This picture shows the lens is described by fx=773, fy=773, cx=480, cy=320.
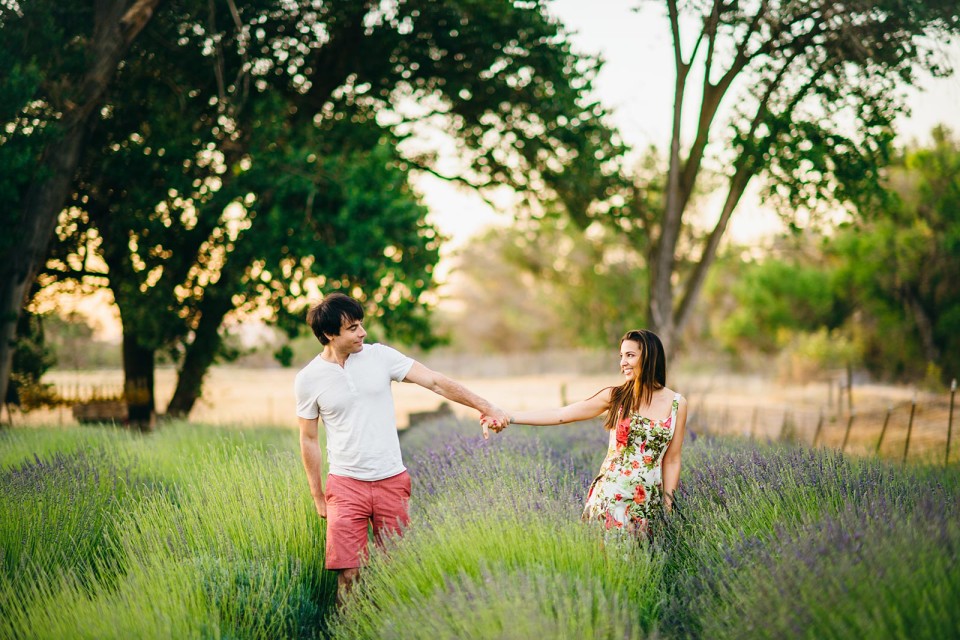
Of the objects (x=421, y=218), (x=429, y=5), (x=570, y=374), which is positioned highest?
(x=429, y=5)

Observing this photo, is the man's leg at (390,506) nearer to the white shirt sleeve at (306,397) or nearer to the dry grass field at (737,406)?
the white shirt sleeve at (306,397)

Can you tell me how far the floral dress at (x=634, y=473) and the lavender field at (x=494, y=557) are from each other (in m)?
0.19

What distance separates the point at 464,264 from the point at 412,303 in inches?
2196

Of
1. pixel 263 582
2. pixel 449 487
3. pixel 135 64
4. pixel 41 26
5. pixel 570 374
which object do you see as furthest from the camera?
pixel 570 374

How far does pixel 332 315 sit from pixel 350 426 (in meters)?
0.63

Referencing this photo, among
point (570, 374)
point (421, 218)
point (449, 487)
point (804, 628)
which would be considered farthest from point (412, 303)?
point (570, 374)

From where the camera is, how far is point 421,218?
470 inches

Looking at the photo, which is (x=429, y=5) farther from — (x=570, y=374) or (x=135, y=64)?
(x=570, y=374)

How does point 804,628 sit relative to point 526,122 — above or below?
below

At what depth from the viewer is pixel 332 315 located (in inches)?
169

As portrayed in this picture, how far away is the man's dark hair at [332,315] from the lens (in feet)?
14.1

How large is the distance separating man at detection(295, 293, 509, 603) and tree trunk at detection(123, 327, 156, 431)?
8839 millimetres

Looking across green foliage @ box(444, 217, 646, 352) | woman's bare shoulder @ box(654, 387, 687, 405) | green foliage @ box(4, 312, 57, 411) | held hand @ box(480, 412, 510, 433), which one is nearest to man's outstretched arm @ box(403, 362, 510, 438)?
held hand @ box(480, 412, 510, 433)

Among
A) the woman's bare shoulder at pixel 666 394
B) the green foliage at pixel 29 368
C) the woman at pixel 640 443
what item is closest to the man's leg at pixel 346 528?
the woman at pixel 640 443
